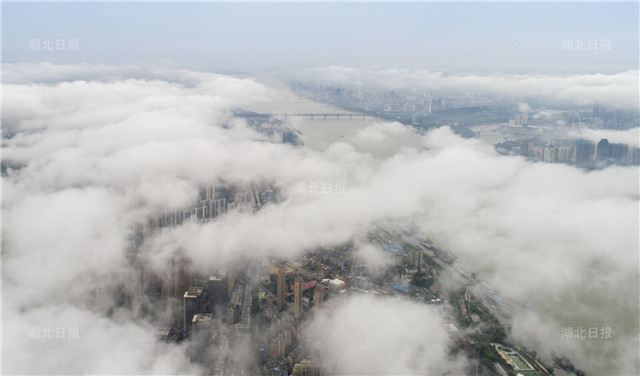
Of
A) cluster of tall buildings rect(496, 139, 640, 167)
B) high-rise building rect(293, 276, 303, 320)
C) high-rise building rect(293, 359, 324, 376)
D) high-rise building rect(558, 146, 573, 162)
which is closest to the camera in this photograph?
high-rise building rect(293, 359, 324, 376)

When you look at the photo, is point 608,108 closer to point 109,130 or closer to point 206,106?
point 206,106

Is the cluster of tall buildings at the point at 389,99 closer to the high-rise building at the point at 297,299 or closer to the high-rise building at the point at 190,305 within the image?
the high-rise building at the point at 297,299

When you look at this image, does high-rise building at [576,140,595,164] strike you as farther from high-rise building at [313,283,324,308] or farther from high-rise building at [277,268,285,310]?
high-rise building at [277,268,285,310]

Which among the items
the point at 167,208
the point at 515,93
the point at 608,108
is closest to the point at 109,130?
the point at 167,208

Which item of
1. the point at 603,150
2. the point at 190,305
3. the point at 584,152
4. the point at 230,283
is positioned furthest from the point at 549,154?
the point at 190,305

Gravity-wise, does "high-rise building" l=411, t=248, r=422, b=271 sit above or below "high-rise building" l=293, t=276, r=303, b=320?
above

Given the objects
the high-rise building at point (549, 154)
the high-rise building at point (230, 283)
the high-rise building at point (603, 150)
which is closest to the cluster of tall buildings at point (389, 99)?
the high-rise building at point (549, 154)

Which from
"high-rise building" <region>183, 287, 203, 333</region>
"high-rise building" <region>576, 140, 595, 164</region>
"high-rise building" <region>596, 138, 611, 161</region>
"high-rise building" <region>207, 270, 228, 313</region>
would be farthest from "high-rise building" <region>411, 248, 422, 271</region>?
"high-rise building" <region>596, 138, 611, 161</region>
